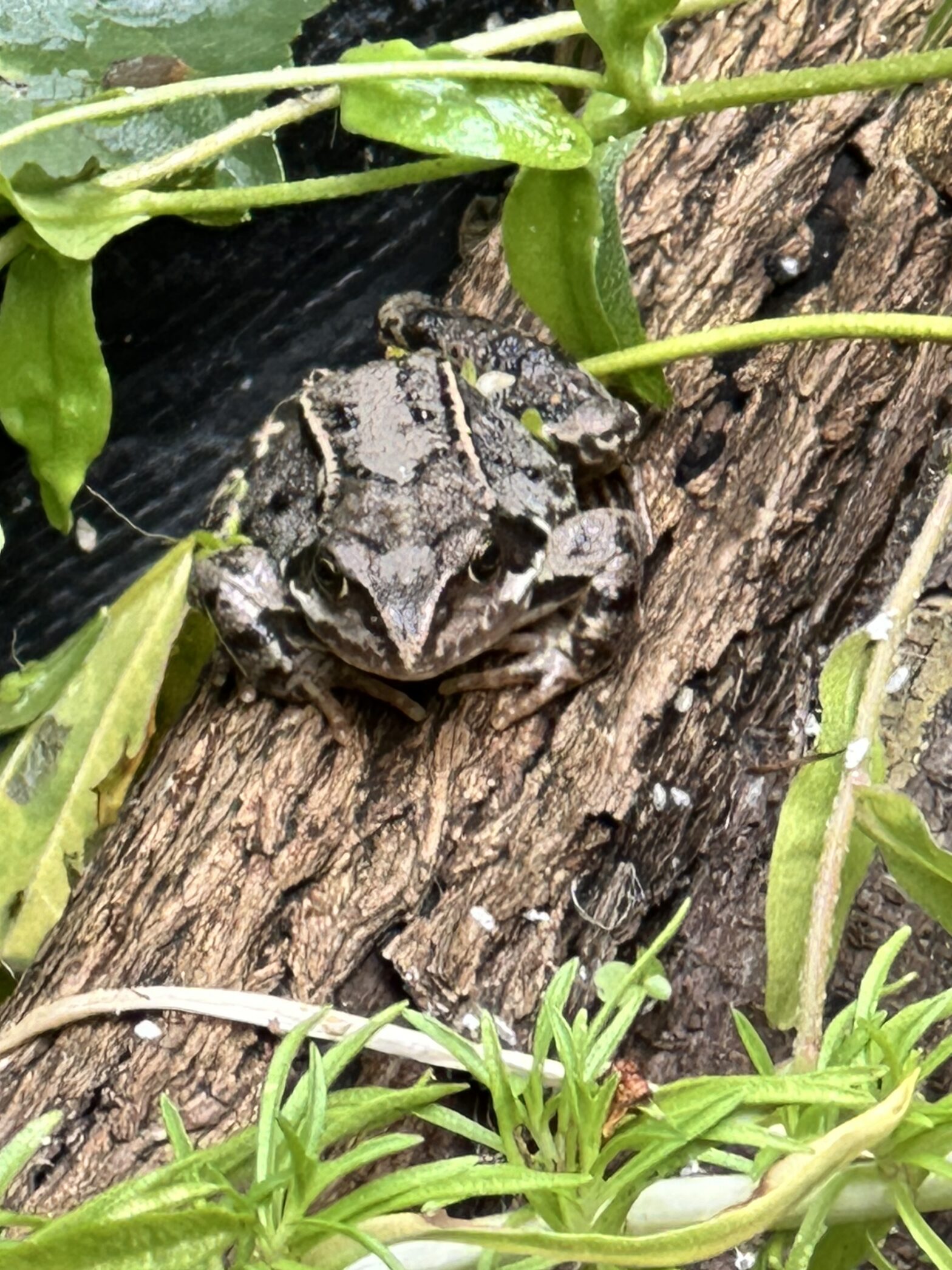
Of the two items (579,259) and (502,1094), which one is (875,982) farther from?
(579,259)

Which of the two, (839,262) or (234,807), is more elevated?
(234,807)

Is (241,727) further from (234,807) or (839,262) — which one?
(839,262)

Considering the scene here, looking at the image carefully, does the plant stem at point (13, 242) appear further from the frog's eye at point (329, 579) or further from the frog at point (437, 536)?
the frog's eye at point (329, 579)

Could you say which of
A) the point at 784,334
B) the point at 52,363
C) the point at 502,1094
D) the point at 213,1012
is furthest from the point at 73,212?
the point at 502,1094

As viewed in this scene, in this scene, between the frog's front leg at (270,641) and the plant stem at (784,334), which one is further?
the frog's front leg at (270,641)

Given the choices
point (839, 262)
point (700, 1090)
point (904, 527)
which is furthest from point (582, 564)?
point (700, 1090)

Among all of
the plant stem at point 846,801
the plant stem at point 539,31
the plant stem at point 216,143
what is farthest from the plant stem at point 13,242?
the plant stem at point 846,801
